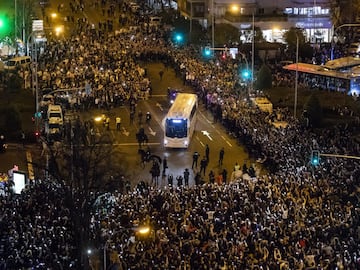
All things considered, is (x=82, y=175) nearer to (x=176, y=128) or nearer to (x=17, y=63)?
(x=176, y=128)

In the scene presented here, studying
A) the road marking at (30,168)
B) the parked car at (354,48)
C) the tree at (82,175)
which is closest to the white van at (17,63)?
the road marking at (30,168)

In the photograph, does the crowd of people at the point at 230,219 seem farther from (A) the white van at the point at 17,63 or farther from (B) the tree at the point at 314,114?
(A) the white van at the point at 17,63

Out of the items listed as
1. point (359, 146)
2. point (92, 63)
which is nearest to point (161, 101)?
point (92, 63)

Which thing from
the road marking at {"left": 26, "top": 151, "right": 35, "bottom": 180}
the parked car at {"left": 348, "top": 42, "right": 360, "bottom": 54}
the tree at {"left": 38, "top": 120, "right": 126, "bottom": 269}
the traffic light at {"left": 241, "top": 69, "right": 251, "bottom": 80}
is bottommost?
the parked car at {"left": 348, "top": 42, "right": 360, "bottom": 54}

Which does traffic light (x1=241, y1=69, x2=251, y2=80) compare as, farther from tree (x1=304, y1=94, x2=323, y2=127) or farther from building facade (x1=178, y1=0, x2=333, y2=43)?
building facade (x1=178, y1=0, x2=333, y2=43)

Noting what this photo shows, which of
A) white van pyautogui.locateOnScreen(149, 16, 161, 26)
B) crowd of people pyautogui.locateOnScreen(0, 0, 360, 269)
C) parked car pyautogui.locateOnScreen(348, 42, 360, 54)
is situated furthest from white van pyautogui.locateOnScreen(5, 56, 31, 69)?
crowd of people pyautogui.locateOnScreen(0, 0, 360, 269)

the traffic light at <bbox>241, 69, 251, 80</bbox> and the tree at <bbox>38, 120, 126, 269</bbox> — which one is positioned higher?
the tree at <bbox>38, 120, 126, 269</bbox>
